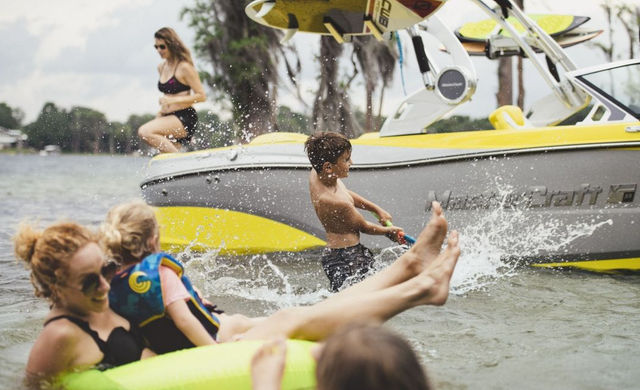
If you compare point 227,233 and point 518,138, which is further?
point 227,233

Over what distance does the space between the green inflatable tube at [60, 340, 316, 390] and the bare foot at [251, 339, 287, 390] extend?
2.58 feet

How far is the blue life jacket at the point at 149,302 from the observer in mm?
2574

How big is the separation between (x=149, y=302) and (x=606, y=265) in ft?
11.7

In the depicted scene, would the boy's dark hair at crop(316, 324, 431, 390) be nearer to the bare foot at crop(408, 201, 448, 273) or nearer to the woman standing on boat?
the bare foot at crop(408, 201, 448, 273)

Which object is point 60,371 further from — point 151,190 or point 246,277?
point 151,190

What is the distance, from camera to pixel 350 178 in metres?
5.89

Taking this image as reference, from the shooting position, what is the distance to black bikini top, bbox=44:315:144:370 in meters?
2.43

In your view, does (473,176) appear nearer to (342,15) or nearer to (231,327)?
(342,15)

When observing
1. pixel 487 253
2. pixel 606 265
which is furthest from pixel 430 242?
pixel 606 265

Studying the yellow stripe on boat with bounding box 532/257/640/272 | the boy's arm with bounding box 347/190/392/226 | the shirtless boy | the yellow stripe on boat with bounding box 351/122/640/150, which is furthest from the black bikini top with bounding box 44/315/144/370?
the yellow stripe on boat with bounding box 532/257/640/272

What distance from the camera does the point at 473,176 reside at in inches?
210

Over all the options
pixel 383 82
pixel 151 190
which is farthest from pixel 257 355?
pixel 383 82

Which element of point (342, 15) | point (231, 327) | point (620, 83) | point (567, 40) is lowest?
point (231, 327)

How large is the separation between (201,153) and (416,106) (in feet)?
6.59
